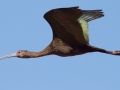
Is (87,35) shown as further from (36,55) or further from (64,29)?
(36,55)

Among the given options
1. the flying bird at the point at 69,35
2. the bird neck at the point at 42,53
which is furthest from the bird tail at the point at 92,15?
the bird neck at the point at 42,53

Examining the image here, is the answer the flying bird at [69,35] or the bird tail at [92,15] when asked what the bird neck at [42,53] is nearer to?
the flying bird at [69,35]

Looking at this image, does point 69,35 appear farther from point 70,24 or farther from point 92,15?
point 92,15

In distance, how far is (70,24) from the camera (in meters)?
17.2

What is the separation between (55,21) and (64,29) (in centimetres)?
56

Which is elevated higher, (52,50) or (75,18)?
(75,18)

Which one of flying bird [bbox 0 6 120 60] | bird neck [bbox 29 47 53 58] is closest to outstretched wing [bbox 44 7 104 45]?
flying bird [bbox 0 6 120 60]

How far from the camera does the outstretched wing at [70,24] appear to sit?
16453 millimetres

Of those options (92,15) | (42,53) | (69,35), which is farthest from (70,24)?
(42,53)

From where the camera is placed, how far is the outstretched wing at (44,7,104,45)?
1645 cm

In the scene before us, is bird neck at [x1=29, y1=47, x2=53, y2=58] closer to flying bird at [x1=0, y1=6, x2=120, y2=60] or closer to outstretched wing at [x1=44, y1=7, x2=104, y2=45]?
flying bird at [x1=0, y1=6, x2=120, y2=60]

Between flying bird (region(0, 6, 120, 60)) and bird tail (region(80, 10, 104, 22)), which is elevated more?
bird tail (region(80, 10, 104, 22))

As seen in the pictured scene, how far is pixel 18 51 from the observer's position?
1981 centimetres

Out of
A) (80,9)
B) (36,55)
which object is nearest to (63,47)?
(36,55)
